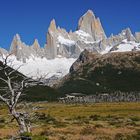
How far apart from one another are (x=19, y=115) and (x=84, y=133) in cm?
1711

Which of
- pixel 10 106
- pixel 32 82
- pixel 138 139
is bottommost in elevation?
pixel 138 139

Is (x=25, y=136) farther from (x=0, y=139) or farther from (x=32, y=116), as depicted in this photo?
(x=0, y=139)

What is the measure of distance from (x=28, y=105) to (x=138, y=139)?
39.4ft

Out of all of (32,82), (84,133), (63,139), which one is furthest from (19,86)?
(84,133)

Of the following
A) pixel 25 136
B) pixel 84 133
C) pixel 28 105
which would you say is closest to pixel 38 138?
pixel 25 136

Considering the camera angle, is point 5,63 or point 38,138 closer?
point 38,138

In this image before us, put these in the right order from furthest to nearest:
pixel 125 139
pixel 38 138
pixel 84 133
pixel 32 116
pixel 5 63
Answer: pixel 84 133 → pixel 125 139 → pixel 32 116 → pixel 5 63 → pixel 38 138

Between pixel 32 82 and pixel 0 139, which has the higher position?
pixel 32 82

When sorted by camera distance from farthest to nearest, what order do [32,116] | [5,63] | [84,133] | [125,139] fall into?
1. [84,133]
2. [125,139]
3. [32,116]
4. [5,63]

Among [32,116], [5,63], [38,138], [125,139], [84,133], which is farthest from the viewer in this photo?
[84,133]

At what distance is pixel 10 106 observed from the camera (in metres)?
24.1

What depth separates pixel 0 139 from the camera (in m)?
35.1

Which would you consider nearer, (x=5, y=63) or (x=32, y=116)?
(x=5, y=63)

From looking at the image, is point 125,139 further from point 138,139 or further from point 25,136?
point 25,136
